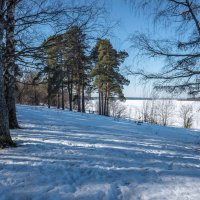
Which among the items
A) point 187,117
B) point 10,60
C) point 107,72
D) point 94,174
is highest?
point 107,72

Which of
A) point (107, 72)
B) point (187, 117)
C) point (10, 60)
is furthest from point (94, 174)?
Result: point (187, 117)

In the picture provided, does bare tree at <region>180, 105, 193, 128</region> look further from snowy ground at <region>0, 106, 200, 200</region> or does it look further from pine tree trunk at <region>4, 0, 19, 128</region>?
snowy ground at <region>0, 106, 200, 200</region>

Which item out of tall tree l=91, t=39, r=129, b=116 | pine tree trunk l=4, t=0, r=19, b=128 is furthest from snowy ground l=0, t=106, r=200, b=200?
tall tree l=91, t=39, r=129, b=116

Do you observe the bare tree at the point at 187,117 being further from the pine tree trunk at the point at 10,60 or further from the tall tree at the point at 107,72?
the pine tree trunk at the point at 10,60

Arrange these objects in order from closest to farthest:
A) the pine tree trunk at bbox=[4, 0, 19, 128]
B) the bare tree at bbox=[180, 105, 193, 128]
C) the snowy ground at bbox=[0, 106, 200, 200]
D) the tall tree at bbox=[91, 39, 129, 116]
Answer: the snowy ground at bbox=[0, 106, 200, 200], the pine tree trunk at bbox=[4, 0, 19, 128], the tall tree at bbox=[91, 39, 129, 116], the bare tree at bbox=[180, 105, 193, 128]

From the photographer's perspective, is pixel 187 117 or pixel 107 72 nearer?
pixel 107 72

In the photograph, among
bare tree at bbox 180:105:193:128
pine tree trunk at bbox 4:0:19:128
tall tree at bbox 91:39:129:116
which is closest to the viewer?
pine tree trunk at bbox 4:0:19:128

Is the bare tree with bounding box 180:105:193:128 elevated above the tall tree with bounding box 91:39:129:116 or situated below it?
below

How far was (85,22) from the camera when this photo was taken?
23.1 feet

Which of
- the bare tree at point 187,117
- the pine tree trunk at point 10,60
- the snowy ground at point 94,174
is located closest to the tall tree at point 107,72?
the bare tree at point 187,117

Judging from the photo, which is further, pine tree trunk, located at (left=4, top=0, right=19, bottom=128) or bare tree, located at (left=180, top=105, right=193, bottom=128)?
bare tree, located at (left=180, top=105, right=193, bottom=128)

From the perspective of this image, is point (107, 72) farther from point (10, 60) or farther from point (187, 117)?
point (187, 117)

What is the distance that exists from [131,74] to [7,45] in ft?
12.9

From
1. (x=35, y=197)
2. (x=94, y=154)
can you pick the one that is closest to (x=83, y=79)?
(x=94, y=154)
